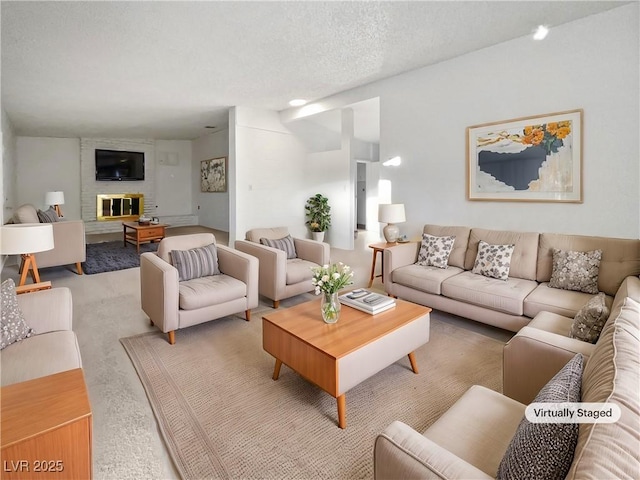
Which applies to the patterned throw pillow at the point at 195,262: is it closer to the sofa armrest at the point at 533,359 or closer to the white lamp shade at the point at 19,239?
the white lamp shade at the point at 19,239

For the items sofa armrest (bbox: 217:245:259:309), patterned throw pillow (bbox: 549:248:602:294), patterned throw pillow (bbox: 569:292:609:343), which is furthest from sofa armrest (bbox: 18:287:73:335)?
patterned throw pillow (bbox: 549:248:602:294)

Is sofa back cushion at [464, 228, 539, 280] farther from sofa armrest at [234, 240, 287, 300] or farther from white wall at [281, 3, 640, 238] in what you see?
sofa armrest at [234, 240, 287, 300]

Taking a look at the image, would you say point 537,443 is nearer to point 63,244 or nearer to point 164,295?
point 164,295

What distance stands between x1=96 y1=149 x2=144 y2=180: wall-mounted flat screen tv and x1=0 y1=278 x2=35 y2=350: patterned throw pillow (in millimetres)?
8648

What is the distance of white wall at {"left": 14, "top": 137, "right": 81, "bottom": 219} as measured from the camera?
8.61 meters

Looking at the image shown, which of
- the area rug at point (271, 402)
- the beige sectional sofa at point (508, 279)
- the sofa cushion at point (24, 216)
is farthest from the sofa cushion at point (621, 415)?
the sofa cushion at point (24, 216)

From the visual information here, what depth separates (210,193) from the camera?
10.0m

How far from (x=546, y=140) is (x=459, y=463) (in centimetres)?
348

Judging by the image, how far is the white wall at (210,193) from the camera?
9.18 meters

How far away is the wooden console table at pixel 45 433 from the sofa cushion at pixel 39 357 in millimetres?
341

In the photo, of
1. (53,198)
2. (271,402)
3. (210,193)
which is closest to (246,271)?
(271,402)

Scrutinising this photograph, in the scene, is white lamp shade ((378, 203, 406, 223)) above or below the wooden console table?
above

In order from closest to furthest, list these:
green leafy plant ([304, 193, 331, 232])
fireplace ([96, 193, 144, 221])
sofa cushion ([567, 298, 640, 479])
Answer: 1. sofa cushion ([567, 298, 640, 479])
2. green leafy plant ([304, 193, 331, 232])
3. fireplace ([96, 193, 144, 221])

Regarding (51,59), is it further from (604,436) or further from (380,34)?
(604,436)
